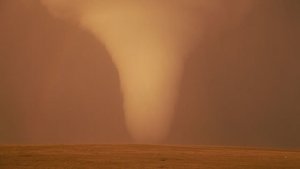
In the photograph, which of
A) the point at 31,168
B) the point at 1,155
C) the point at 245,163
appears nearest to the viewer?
the point at 31,168

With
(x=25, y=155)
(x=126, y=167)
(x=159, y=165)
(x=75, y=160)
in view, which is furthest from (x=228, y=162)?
(x=25, y=155)

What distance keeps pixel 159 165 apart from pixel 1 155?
12.0m

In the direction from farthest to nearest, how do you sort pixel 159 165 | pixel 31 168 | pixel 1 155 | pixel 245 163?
pixel 1 155 → pixel 245 163 → pixel 159 165 → pixel 31 168

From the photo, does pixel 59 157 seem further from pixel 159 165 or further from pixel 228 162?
pixel 228 162

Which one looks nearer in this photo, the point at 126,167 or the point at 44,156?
the point at 126,167

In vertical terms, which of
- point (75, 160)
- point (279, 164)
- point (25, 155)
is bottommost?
point (25, 155)

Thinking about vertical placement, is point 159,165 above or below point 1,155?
above

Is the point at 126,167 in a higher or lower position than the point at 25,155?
higher

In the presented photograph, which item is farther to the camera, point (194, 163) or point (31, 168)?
point (194, 163)

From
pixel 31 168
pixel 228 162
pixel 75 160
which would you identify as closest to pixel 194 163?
pixel 228 162

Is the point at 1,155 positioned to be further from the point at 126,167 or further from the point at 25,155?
the point at 126,167

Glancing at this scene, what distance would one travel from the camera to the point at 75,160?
27188 millimetres

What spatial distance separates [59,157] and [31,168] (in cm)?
548

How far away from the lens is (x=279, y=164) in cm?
2717
